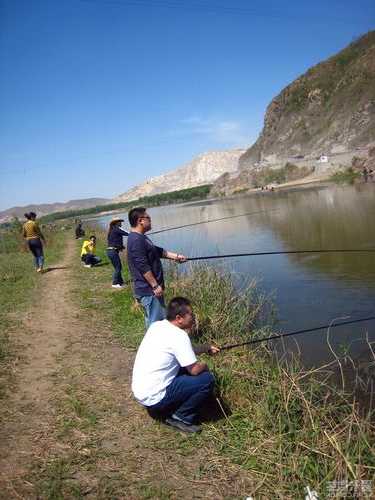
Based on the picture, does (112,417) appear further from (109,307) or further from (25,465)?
(109,307)

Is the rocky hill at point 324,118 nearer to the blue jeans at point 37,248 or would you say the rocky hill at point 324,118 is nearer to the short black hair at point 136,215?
the blue jeans at point 37,248

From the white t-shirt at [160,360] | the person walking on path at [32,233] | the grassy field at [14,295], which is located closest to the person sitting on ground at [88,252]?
the person walking on path at [32,233]

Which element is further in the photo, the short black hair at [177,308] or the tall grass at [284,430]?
the short black hair at [177,308]

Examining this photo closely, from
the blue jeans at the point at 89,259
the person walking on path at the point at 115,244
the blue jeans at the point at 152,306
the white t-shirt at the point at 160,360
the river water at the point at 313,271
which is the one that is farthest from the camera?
the blue jeans at the point at 89,259

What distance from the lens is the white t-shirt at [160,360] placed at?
3.78 meters

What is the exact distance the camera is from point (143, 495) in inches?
124

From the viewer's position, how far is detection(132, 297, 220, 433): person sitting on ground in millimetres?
3783

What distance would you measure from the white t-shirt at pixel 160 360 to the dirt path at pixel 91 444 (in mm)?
478

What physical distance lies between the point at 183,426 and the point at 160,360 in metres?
0.77

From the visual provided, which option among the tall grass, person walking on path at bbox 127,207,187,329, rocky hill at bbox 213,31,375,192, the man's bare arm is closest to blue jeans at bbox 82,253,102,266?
person walking on path at bbox 127,207,187,329

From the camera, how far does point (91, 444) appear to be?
3.77m

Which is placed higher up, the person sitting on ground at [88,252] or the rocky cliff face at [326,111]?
the rocky cliff face at [326,111]

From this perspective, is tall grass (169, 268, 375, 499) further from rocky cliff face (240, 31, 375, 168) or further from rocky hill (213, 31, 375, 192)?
rocky cliff face (240, 31, 375, 168)

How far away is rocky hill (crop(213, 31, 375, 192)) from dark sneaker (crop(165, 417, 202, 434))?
6148cm
